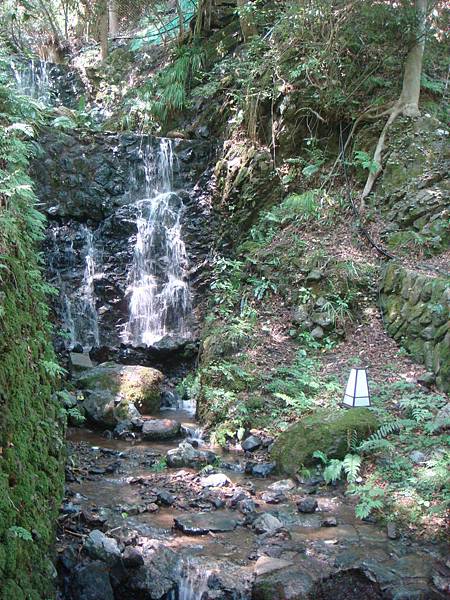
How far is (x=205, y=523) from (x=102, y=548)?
1.12 metres

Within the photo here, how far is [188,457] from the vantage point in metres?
6.43

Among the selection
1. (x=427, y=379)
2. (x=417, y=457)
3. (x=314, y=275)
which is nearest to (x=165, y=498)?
(x=417, y=457)

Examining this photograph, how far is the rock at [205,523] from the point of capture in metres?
4.85

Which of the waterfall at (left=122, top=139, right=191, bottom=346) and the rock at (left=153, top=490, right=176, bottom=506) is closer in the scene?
the rock at (left=153, top=490, right=176, bottom=506)

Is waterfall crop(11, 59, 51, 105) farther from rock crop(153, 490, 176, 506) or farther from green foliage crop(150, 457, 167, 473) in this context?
rock crop(153, 490, 176, 506)

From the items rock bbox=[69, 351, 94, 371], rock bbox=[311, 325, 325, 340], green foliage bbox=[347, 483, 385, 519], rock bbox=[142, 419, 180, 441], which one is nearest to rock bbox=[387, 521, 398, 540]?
green foliage bbox=[347, 483, 385, 519]

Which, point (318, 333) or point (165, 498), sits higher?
point (318, 333)

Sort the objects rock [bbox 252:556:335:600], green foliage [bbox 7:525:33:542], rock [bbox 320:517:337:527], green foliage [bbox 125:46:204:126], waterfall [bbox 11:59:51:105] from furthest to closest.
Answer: waterfall [bbox 11:59:51:105] < green foliage [bbox 125:46:204:126] < rock [bbox 320:517:337:527] < rock [bbox 252:556:335:600] < green foliage [bbox 7:525:33:542]

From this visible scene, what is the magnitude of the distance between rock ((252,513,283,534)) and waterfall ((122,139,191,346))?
19.1 ft

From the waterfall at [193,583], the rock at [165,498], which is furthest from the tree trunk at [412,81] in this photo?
the waterfall at [193,583]

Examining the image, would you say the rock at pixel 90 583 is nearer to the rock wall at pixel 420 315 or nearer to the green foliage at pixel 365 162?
the rock wall at pixel 420 315

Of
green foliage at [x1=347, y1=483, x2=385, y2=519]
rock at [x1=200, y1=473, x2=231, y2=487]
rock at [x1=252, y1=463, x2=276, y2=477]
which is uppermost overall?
green foliage at [x1=347, y1=483, x2=385, y2=519]

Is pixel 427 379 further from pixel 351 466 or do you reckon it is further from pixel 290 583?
pixel 290 583

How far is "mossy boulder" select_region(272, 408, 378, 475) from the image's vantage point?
19.5ft
